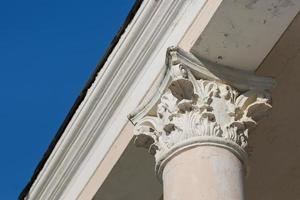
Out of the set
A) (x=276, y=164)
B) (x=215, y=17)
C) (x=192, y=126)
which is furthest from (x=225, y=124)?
(x=276, y=164)

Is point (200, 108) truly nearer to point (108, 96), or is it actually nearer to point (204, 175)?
point (204, 175)

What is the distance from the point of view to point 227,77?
47.9 feet

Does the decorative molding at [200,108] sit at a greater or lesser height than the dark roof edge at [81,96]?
lesser

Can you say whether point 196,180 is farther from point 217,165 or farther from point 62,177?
point 62,177

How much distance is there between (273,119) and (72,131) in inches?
112

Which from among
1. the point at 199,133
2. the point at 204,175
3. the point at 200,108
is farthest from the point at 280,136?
the point at 204,175

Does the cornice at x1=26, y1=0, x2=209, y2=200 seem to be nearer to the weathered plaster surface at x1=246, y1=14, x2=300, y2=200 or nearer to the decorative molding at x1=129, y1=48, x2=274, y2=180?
the decorative molding at x1=129, y1=48, x2=274, y2=180

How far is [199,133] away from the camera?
14.0 m

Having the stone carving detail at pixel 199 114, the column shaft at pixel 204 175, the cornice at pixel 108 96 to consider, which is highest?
the cornice at pixel 108 96

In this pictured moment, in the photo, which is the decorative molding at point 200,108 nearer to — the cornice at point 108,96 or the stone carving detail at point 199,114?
the stone carving detail at point 199,114

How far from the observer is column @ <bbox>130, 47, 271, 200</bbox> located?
1343 centimetres

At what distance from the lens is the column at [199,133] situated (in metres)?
13.4

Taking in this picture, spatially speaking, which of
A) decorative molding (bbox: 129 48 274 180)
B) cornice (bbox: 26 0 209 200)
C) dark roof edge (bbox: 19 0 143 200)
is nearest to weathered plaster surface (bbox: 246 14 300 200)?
decorative molding (bbox: 129 48 274 180)

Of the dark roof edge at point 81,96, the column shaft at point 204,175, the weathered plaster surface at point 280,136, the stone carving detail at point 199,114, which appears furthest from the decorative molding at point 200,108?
the dark roof edge at point 81,96
